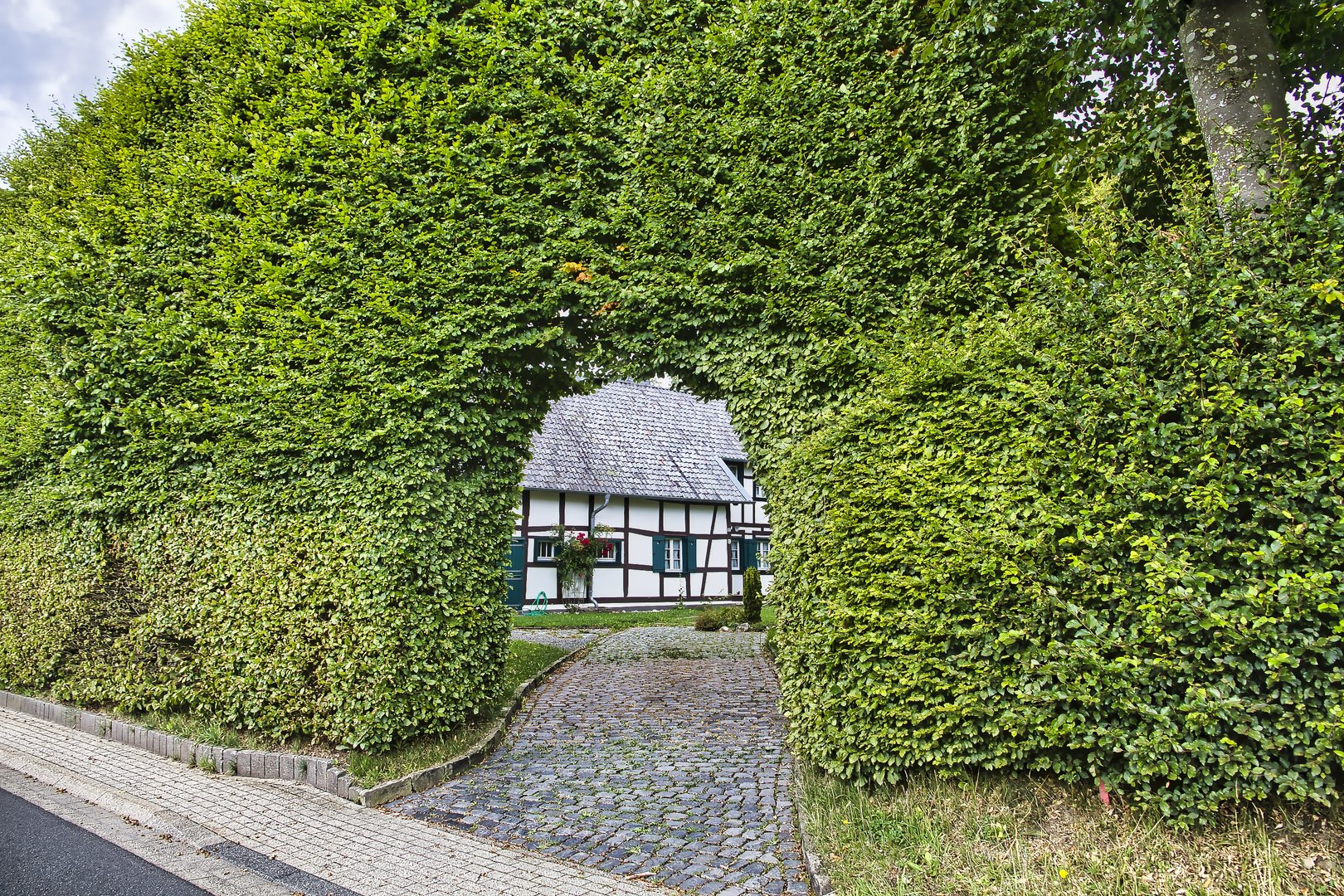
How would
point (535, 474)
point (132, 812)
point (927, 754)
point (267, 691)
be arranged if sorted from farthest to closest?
point (535, 474), point (267, 691), point (132, 812), point (927, 754)

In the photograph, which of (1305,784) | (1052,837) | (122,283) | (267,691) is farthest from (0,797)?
(1305,784)

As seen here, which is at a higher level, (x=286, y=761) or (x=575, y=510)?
(x=575, y=510)

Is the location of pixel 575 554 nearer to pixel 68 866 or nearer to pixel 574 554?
pixel 574 554

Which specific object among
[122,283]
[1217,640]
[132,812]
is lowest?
[132,812]

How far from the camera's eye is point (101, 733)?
816 centimetres

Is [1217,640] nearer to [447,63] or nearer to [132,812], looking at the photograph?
[132,812]

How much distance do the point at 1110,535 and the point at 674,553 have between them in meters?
19.6

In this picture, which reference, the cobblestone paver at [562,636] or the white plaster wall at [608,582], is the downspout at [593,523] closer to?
the white plaster wall at [608,582]

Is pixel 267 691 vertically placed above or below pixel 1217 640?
below

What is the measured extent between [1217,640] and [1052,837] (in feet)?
4.56

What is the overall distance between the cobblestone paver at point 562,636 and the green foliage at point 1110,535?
8793mm

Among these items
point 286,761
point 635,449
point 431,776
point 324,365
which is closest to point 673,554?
point 635,449

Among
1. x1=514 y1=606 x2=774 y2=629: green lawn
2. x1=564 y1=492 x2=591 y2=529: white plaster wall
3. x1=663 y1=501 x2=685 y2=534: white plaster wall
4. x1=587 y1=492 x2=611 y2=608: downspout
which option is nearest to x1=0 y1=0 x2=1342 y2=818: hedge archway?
x1=514 y1=606 x2=774 y2=629: green lawn

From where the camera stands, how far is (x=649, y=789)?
5.85 m
